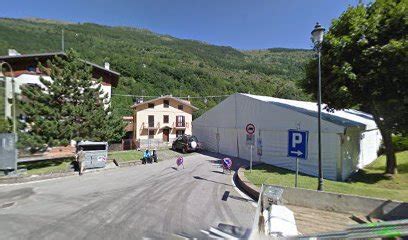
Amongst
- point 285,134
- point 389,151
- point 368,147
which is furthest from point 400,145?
point 285,134

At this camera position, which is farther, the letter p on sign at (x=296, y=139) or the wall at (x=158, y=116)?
the wall at (x=158, y=116)

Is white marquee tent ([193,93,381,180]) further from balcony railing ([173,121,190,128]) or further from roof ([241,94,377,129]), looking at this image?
balcony railing ([173,121,190,128])

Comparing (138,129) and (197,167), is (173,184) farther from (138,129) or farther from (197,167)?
(138,129)

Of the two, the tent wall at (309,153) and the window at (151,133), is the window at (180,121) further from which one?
the tent wall at (309,153)

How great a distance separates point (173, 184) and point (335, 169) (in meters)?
9.08

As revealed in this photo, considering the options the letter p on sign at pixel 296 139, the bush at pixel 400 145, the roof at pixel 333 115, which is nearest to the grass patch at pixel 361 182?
the letter p on sign at pixel 296 139

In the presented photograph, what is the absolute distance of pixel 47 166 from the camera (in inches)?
792

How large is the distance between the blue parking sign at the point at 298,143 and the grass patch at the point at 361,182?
9.84 feet

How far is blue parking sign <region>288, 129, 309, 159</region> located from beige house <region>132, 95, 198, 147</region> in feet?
110

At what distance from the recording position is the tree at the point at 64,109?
19.6 meters

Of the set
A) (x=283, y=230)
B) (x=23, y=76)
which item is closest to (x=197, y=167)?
(x=283, y=230)

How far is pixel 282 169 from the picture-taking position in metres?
19.3

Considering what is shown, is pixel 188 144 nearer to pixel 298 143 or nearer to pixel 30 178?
pixel 30 178

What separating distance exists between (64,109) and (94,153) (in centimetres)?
394
